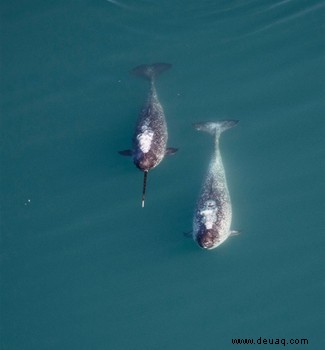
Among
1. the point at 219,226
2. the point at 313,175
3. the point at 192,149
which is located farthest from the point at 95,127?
the point at 313,175

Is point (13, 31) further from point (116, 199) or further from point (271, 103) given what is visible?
point (271, 103)

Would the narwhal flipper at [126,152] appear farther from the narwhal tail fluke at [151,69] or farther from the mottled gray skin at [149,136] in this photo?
the narwhal tail fluke at [151,69]

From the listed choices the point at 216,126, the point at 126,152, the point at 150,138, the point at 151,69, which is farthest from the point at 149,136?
the point at 151,69

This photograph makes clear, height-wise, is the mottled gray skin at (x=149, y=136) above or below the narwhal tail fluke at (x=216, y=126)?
below

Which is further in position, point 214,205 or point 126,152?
point 126,152

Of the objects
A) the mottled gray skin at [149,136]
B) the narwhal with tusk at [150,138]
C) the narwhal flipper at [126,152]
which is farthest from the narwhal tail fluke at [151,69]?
the narwhal flipper at [126,152]

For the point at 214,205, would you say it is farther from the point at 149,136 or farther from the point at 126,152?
the point at 126,152

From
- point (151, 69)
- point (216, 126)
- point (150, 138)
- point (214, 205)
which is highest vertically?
point (151, 69)
